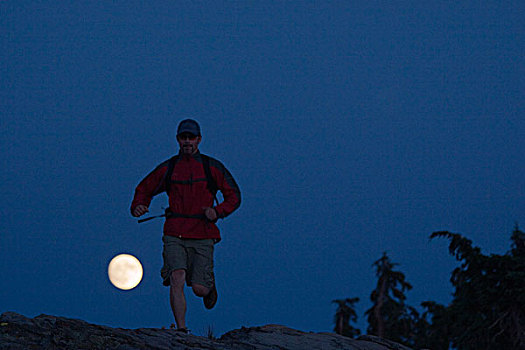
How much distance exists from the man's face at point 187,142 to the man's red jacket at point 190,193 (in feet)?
0.39

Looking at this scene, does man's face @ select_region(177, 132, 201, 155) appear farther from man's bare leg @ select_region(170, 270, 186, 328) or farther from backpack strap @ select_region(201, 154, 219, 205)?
man's bare leg @ select_region(170, 270, 186, 328)

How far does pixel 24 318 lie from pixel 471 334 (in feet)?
43.3

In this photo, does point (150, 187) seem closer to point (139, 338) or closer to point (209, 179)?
point (209, 179)

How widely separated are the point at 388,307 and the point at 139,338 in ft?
75.0

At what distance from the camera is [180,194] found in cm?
699

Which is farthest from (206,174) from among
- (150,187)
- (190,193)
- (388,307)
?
(388,307)

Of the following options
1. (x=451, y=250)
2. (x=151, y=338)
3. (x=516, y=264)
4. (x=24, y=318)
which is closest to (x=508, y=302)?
(x=516, y=264)

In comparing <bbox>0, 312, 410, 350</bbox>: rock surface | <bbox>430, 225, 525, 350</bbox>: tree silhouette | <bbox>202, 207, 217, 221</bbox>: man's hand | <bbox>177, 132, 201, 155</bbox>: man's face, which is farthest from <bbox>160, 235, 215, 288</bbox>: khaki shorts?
<bbox>430, 225, 525, 350</bbox>: tree silhouette

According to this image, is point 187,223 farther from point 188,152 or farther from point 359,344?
point 359,344

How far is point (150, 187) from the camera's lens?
24.1 feet

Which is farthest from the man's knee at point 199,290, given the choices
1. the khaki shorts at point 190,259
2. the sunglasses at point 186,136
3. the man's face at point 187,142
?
the sunglasses at point 186,136

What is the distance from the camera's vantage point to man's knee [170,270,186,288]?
6.67 meters

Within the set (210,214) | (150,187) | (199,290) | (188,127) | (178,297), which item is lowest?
(178,297)

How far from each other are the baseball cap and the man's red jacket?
339 millimetres
